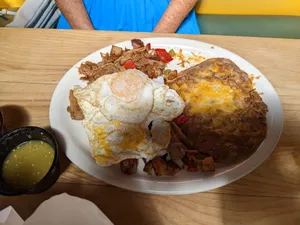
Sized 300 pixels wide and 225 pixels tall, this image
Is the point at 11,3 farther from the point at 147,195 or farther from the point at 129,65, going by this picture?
the point at 147,195

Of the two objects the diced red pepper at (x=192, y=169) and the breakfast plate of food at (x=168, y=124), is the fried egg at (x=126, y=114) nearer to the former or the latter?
the breakfast plate of food at (x=168, y=124)

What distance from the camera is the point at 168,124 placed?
1266 millimetres

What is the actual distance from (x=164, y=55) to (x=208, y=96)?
0.38m

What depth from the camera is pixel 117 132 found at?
1.22m

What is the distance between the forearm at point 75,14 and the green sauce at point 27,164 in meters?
1.00

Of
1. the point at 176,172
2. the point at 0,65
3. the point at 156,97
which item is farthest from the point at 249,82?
the point at 0,65

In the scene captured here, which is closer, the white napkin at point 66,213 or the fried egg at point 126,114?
the white napkin at point 66,213

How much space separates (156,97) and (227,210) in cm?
53

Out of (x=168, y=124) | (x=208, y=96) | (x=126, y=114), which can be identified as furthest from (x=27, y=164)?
(x=208, y=96)

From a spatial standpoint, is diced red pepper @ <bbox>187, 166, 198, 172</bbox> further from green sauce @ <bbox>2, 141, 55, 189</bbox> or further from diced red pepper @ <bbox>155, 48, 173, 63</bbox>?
diced red pepper @ <bbox>155, 48, 173, 63</bbox>

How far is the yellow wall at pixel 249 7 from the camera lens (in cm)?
220

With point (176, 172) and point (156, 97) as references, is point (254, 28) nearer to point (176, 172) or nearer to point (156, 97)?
point (156, 97)

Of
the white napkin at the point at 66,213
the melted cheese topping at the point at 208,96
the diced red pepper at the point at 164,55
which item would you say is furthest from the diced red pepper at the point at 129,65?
the white napkin at the point at 66,213

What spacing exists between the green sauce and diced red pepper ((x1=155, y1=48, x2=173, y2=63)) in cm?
75
